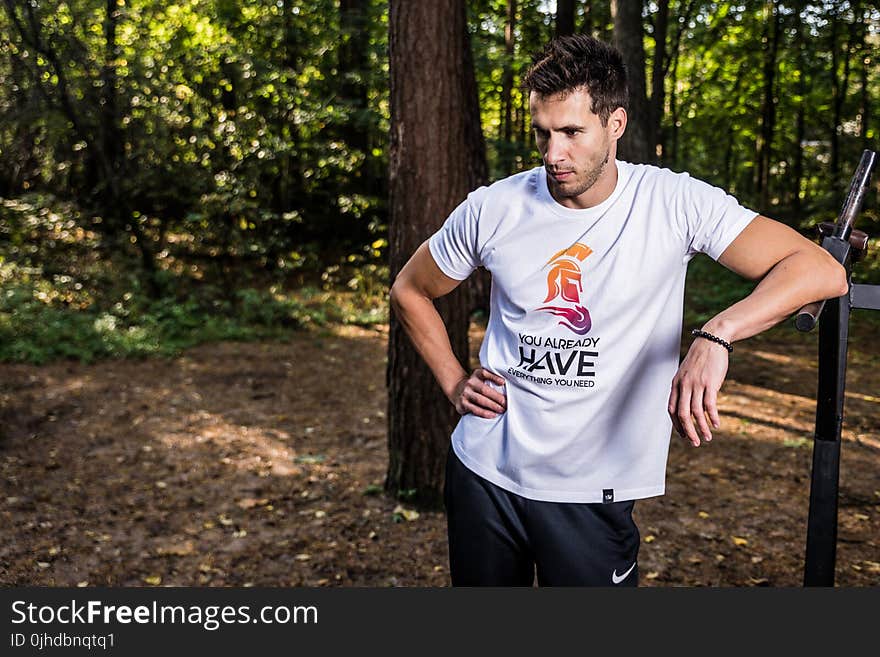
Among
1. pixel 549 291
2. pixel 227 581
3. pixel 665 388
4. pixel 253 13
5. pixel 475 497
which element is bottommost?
pixel 227 581

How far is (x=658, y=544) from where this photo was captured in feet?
16.9

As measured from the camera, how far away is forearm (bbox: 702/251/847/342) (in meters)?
2.05

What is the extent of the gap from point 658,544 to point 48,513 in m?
4.09

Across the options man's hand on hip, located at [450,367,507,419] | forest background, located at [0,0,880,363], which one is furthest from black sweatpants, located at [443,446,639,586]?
forest background, located at [0,0,880,363]

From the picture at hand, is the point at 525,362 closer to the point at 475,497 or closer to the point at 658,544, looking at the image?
the point at 475,497

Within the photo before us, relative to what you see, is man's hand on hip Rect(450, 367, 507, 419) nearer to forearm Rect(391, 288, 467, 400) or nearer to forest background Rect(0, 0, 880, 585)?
forearm Rect(391, 288, 467, 400)

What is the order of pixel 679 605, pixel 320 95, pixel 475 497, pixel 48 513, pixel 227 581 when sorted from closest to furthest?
pixel 679 605 < pixel 475 497 < pixel 227 581 < pixel 48 513 < pixel 320 95

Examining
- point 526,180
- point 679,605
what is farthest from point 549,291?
point 679,605

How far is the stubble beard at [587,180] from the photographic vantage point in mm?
2201

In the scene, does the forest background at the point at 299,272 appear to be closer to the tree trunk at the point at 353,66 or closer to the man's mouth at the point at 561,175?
the tree trunk at the point at 353,66

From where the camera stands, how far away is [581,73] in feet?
7.11

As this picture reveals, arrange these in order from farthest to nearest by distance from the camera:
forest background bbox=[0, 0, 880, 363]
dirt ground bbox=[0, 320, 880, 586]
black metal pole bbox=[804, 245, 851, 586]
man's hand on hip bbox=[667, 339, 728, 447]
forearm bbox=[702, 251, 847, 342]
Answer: forest background bbox=[0, 0, 880, 363] < dirt ground bbox=[0, 320, 880, 586] < black metal pole bbox=[804, 245, 851, 586] < forearm bbox=[702, 251, 847, 342] < man's hand on hip bbox=[667, 339, 728, 447]

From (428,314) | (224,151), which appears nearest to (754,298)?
(428,314)

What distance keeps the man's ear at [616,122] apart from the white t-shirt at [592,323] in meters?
0.11
